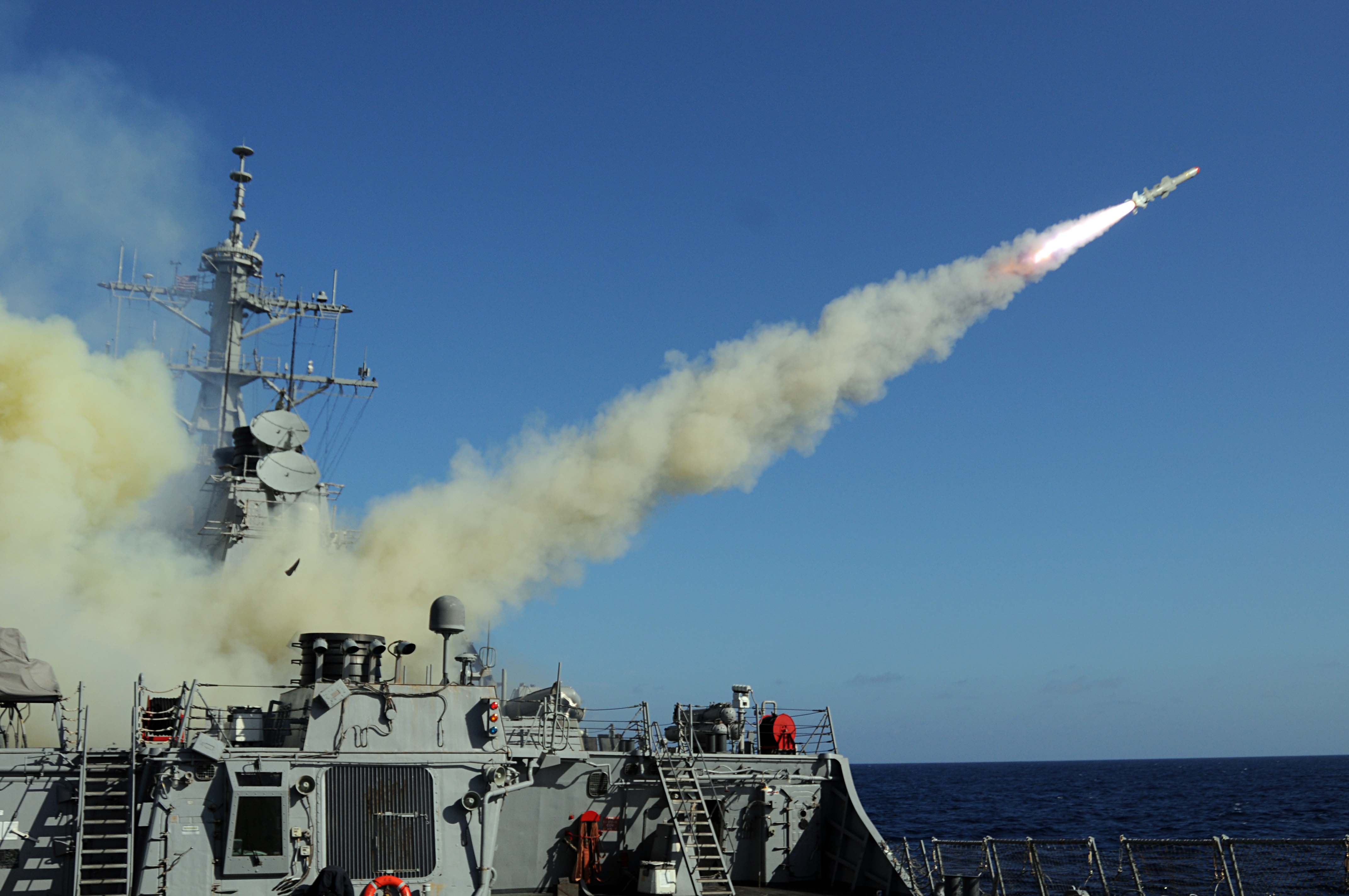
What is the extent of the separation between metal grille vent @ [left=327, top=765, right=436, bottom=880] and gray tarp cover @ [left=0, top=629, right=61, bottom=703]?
14.9 ft

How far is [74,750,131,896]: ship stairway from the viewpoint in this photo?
14219 millimetres

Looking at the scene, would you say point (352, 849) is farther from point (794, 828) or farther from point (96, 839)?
point (794, 828)

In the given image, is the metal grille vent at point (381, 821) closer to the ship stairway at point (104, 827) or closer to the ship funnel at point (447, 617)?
the ship funnel at point (447, 617)

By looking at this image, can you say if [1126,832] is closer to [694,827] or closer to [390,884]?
[694,827]

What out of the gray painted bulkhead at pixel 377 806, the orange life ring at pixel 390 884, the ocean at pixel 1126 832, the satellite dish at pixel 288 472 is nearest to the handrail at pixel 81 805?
the gray painted bulkhead at pixel 377 806

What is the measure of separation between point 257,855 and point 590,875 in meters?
5.48

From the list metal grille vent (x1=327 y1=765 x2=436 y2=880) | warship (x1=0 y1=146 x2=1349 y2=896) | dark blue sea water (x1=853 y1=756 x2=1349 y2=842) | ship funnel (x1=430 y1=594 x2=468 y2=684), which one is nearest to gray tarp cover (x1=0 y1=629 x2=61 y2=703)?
warship (x1=0 y1=146 x2=1349 y2=896)

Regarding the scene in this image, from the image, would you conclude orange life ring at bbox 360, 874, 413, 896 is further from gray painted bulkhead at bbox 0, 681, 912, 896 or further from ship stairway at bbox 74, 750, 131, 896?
ship stairway at bbox 74, 750, 131, 896

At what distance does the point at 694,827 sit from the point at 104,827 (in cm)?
813

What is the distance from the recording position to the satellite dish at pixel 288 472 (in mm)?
31781

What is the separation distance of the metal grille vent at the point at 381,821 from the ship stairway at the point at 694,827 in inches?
154

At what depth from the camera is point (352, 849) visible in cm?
1516

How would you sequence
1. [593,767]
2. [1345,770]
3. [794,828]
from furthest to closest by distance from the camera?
[1345,770] → [794,828] → [593,767]

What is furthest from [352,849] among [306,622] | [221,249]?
[221,249]
